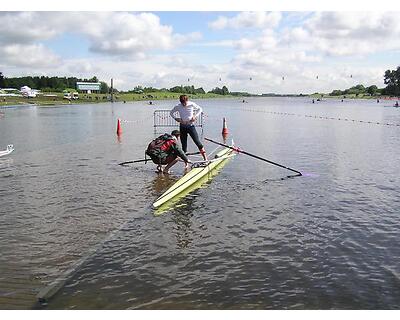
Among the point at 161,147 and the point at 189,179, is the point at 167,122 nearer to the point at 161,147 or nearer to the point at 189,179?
the point at 161,147

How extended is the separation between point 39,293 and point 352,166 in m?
15.9

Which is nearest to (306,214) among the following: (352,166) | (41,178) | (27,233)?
(27,233)

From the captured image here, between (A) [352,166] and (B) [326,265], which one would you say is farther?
(A) [352,166]

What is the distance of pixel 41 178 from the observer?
16500 millimetres

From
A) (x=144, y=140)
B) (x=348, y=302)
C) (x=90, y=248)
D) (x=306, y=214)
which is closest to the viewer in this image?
(x=348, y=302)

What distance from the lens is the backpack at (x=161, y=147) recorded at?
15.3m

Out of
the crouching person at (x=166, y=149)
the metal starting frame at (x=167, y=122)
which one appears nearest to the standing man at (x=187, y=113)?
the crouching person at (x=166, y=149)

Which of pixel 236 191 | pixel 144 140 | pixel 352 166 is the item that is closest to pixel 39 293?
pixel 236 191

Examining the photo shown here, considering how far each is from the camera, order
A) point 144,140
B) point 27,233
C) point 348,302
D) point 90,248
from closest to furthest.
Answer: point 348,302 → point 90,248 → point 27,233 → point 144,140

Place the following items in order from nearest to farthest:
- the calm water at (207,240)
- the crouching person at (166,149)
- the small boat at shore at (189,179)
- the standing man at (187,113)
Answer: the calm water at (207,240) < the small boat at shore at (189,179) < the crouching person at (166,149) < the standing man at (187,113)

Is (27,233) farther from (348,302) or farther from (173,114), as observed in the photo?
(173,114)

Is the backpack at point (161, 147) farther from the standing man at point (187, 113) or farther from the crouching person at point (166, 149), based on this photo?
the standing man at point (187, 113)

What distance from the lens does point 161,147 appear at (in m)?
15.4

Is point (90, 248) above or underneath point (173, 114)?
underneath
